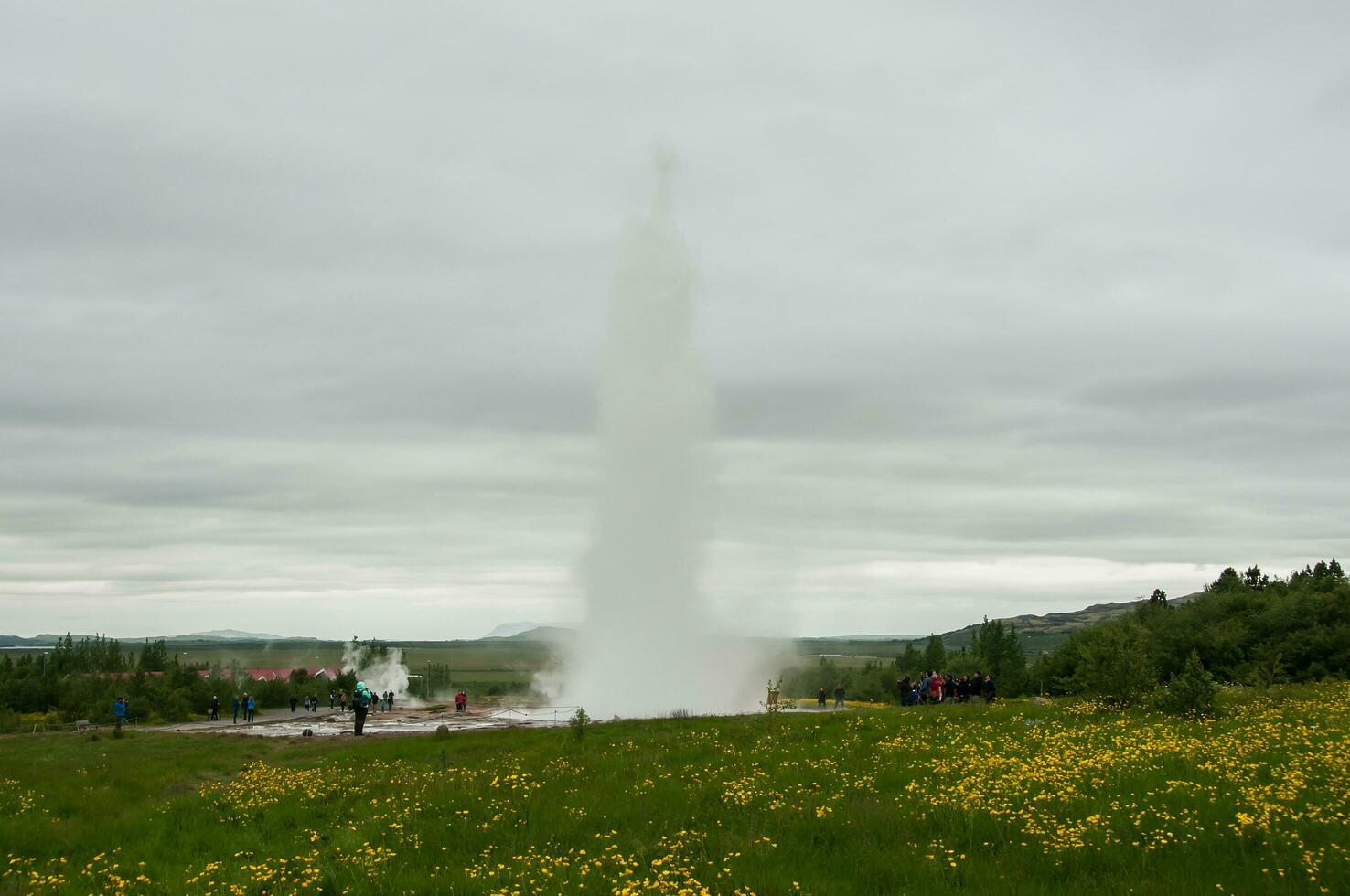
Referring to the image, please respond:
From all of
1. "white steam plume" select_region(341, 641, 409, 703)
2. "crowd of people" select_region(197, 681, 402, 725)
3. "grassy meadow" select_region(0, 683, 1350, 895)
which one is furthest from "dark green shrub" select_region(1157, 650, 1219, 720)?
"white steam plume" select_region(341, 641, 409, 703)

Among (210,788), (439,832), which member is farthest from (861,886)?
(210,788)

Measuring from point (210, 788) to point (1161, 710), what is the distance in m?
22.9

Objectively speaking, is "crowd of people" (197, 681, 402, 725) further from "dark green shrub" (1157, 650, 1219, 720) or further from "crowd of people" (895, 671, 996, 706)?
"dark green shrub" (1157, 650, 1219, 720)

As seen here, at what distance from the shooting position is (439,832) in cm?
1528

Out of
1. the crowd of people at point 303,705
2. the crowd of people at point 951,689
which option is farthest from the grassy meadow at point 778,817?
the crowd of people at point 951,689

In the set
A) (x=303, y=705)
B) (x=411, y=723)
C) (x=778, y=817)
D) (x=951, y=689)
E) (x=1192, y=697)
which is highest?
(x=1192, y=697)

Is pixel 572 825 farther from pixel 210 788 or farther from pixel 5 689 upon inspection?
pixel 5 689

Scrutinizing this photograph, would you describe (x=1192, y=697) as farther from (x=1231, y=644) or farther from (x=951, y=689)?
(x=951, y=689)

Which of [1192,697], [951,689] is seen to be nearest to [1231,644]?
[951,689]

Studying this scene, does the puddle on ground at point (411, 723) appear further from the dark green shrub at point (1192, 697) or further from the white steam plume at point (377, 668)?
the white steam plume at point (377, 668)

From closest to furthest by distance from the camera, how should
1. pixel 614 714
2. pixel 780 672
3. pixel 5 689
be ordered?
1. pixel 614 714
2. pixel 780 672
3. pixel 5 689

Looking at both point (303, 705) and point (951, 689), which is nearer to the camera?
point (951, 689)

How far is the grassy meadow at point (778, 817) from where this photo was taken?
1169cm

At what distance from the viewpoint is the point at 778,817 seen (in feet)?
49.9
